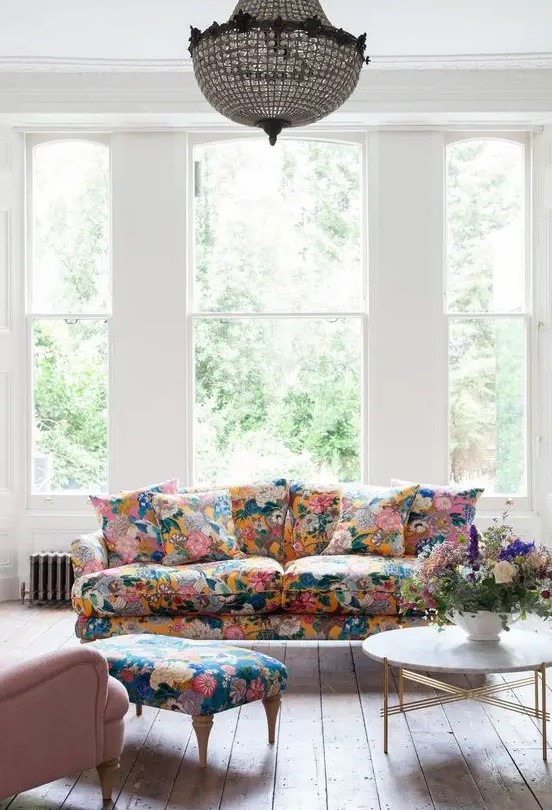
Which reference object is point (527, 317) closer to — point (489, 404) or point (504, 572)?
point (489, 404)

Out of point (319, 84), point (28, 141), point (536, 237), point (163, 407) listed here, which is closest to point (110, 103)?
point (28, 141)

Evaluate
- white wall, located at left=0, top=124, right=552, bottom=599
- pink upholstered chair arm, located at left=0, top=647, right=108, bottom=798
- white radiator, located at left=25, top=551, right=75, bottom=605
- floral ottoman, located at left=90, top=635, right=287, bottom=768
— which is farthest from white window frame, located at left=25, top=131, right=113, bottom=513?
pink upholstered chair arm, located at left=0, top=647, right=108, bottom=798

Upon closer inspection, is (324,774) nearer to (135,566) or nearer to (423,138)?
(135,566)

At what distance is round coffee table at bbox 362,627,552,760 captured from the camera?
149 inches

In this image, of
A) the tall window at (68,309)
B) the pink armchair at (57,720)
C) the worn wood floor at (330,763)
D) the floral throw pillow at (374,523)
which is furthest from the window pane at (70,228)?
the pink armchair at (57,720)

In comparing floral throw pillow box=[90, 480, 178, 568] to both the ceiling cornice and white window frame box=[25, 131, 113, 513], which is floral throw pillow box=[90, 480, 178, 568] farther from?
the ceiling cornice

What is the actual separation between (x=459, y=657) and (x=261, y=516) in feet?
7.18

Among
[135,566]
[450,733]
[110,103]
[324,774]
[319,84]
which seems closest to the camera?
[319,84]

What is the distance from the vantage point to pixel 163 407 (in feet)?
23.2

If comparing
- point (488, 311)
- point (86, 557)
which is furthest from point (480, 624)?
point (488, 311)

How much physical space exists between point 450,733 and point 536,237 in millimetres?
4084

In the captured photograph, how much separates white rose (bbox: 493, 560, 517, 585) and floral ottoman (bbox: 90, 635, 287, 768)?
937 mm

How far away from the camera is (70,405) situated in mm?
7230

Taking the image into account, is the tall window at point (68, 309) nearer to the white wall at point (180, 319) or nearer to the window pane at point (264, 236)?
the white wall at point (180, 319)
